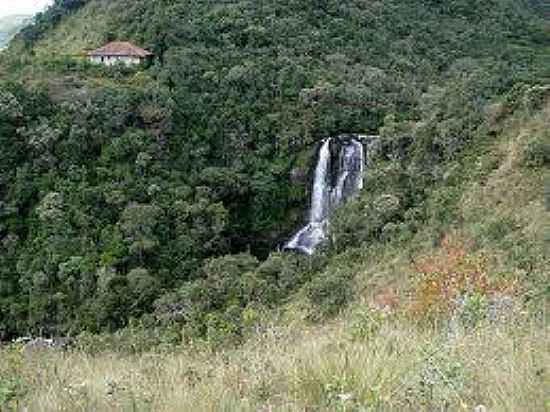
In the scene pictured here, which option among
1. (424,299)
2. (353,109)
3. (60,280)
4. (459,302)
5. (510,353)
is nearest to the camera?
(510,353)

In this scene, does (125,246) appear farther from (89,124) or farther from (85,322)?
(89,124)

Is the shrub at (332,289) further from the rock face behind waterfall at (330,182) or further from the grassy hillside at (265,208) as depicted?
the rock face behind waterfall at (330,182)

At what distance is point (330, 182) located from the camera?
119ft

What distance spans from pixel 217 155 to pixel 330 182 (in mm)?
5715

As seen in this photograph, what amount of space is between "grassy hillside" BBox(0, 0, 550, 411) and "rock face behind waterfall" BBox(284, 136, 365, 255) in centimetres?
79

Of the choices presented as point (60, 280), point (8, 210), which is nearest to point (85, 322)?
point (60, 280)

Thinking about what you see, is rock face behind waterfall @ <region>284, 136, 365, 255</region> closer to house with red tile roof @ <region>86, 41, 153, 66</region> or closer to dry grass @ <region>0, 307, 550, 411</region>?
house with red tile roof @ <region>86, 41, 153, 66</region>

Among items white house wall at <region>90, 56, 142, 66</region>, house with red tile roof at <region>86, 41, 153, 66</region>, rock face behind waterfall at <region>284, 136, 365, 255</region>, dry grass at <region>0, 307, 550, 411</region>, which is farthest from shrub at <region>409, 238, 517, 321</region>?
house with red tile roof at <region>86, 41, 153, 66</region>

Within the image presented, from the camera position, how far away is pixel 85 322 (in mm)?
30984

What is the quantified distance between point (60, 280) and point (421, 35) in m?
31.6

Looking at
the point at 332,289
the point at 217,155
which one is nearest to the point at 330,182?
the point at 217,155

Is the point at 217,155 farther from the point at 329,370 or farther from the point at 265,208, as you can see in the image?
the point at 329,370

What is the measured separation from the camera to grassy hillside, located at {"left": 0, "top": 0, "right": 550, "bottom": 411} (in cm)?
391

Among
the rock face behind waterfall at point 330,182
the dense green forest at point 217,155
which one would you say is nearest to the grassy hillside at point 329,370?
the dense green forest at point 217,155
